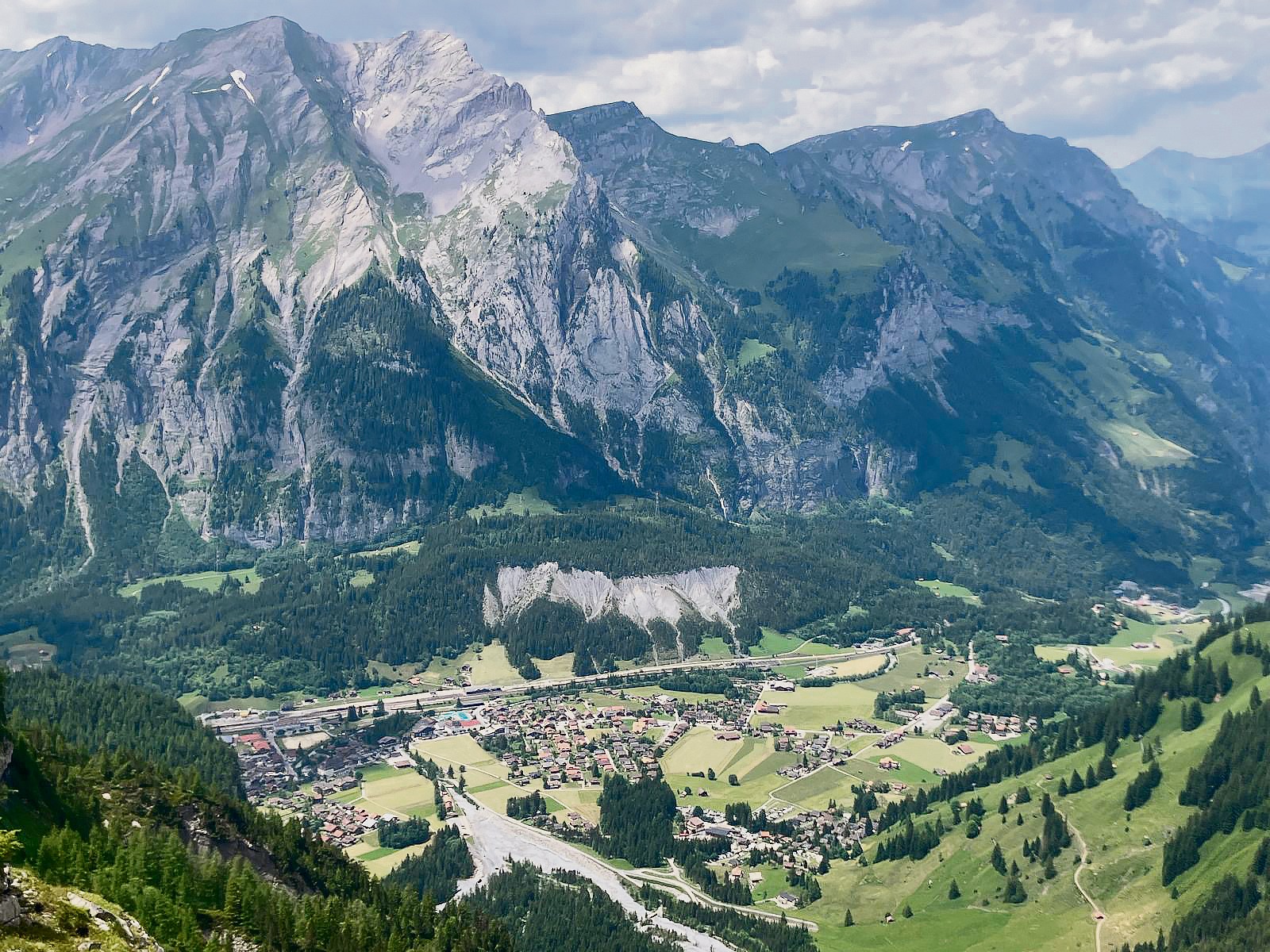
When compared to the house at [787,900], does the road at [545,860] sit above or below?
above

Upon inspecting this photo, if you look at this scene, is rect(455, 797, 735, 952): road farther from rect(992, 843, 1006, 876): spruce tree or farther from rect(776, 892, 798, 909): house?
rect(992, 843, 1006, 876): spruce tree

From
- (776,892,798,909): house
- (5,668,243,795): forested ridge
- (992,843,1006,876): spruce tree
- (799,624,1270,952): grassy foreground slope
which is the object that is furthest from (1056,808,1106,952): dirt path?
(5,668,243,795): forested ridge

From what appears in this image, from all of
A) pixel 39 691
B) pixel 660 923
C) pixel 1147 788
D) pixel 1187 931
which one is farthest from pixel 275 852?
pixel 1147 788

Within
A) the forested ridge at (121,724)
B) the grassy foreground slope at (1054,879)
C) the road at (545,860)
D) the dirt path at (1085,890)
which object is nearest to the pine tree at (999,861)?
the grassy foreground slope at (1054,879)

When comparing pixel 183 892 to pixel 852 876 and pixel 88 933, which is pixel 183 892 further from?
pixel 852 876

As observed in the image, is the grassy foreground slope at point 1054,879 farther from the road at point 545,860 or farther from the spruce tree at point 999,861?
the road at point 545,860

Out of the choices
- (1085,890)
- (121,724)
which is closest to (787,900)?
(1085,890)
